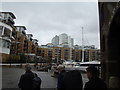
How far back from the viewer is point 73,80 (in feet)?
14.9

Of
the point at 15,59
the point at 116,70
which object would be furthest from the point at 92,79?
the point at 15,59

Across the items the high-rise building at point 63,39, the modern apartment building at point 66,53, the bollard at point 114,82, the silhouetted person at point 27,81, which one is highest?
the high-rise building at point 63,39

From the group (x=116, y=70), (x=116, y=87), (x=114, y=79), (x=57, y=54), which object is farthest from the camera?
(x=57, y=54)

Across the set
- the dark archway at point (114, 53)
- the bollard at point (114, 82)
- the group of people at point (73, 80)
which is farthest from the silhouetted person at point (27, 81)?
the dark archway at point (114, 53)

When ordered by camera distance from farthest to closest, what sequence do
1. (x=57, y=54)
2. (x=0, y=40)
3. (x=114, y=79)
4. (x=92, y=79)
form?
(x=57, y=54) < (x=0, y=40) < (x=114, y=79) < (x=92, y=79)

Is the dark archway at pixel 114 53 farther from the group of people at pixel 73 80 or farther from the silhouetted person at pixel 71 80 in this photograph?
the silhouetted person at pixel 71 80

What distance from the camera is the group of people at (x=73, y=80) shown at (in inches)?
144

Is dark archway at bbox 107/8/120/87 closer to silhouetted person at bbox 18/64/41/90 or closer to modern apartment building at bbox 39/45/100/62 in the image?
silhouetted person at bbox 18/64/41/90

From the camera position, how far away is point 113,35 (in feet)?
40.0

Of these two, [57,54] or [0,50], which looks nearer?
[0,50]

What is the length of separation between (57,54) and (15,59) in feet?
254

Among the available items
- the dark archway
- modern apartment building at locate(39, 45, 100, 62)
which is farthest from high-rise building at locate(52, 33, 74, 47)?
the dark archway

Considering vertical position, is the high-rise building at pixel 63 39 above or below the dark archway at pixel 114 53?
above

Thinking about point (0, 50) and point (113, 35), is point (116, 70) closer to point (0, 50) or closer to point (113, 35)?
point (113, 35)
